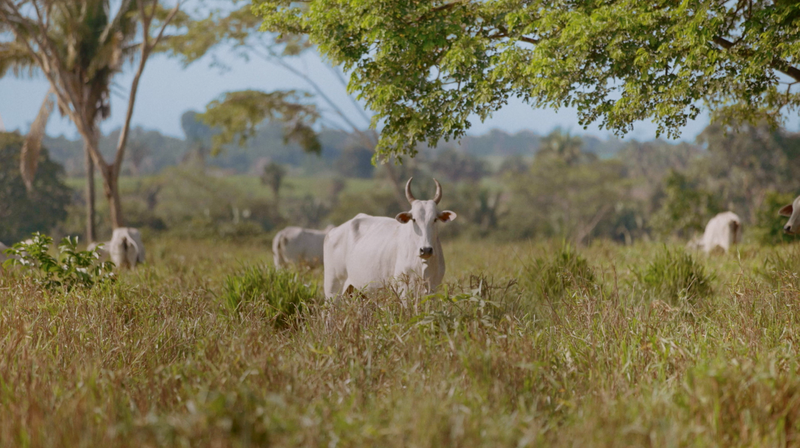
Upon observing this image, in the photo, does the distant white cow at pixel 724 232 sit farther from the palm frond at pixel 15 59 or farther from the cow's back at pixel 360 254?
the palm frond at pixel 15 59

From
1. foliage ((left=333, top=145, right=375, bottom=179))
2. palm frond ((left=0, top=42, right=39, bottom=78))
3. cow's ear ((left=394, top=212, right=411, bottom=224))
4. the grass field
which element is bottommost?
the grass field

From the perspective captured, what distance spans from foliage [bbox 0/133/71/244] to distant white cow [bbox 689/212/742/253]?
2090 cm

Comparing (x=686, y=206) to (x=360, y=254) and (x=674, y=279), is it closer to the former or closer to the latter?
(x=674, y=279)

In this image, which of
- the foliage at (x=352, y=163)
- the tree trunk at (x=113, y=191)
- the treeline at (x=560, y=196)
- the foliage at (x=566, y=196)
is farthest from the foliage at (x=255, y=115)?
the foliage at (x=352, y=163)

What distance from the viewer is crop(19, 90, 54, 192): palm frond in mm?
15609

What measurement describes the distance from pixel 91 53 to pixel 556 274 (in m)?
15.4

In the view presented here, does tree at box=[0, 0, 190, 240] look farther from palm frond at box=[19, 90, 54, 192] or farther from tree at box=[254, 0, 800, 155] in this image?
tree at box=[254, 0, 800, 155]

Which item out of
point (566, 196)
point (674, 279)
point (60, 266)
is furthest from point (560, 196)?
point (60, 266)

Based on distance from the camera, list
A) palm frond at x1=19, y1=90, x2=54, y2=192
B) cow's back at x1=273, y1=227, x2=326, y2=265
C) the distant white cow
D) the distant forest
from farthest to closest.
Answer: the distant forest
palm frond at x1=19, y1=90, x2=54, y2=192
cow's back at x1=273, y1=227, x2=326, y2=265
the distant white cow

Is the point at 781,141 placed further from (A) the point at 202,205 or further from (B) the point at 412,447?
(A) the point at 202,205

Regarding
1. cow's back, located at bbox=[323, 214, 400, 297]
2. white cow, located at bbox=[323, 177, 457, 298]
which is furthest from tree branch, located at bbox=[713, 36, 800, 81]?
cow's back, located at bbox=[323, 214, 400, 297]

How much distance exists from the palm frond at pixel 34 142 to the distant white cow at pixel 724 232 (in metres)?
15.6

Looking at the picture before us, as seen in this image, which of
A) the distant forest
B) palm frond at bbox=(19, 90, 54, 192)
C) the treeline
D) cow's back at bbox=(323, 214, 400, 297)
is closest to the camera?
cow's back at bbox=(323, 214, 400, 297)

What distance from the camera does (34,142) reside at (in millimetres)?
15695
